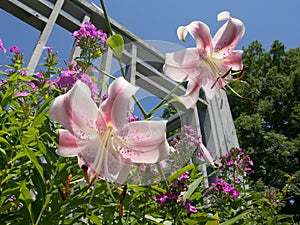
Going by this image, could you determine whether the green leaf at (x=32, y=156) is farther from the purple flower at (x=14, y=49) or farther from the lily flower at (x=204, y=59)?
the purple flower at (x=14, y=49)

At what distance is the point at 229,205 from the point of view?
1443 mm

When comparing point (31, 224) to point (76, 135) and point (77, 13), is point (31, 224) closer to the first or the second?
point (76, 135)

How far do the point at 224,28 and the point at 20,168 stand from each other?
2.21ft

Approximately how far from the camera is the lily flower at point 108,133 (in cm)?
30

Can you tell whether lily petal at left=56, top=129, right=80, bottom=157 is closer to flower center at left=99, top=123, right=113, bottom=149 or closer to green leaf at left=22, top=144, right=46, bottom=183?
flower center at left=99, top=123, right=113, bottom=149

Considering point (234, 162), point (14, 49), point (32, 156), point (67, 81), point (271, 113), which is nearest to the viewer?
point (32, 156)

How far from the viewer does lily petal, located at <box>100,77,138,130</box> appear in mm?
304

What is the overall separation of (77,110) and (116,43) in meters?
0.08

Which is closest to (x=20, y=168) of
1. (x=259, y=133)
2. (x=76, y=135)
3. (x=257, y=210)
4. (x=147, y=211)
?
(x=147, y=211)

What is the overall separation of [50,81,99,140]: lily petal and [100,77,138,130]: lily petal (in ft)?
0.05

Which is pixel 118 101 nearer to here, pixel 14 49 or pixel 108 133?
pixel 108 133

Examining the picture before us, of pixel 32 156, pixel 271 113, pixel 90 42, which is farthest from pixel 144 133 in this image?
pixel 271 113

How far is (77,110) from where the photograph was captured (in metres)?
0.30

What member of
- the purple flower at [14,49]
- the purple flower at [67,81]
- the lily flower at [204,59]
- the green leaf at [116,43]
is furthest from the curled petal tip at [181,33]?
the purple flower at [14,49]
